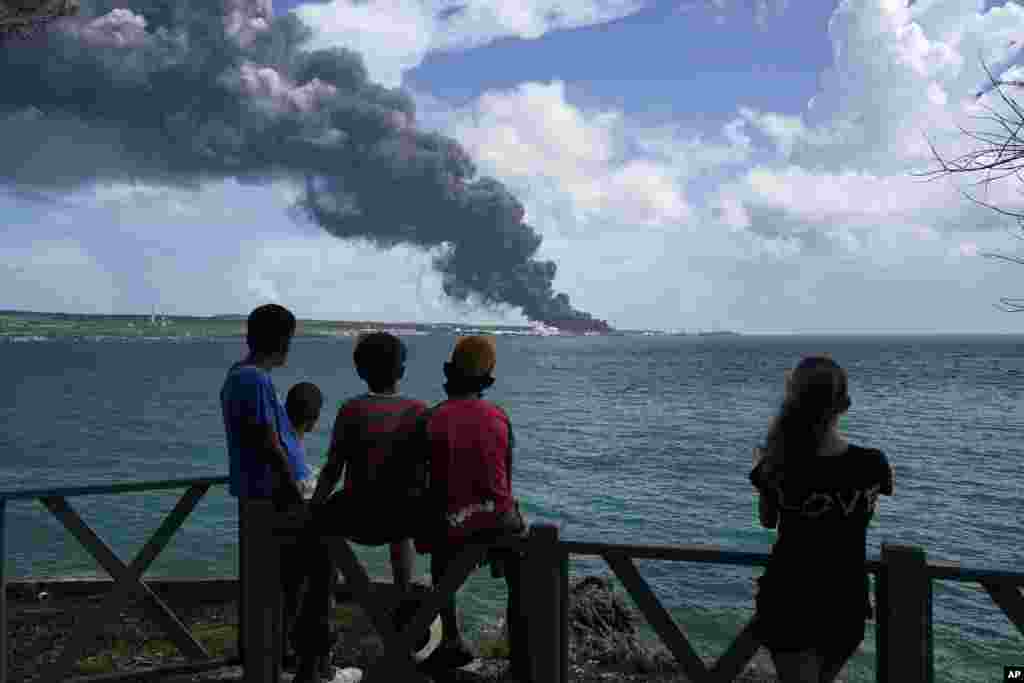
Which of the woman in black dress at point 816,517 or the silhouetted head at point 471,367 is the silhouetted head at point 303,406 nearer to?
the silhouetted head at point 471,367

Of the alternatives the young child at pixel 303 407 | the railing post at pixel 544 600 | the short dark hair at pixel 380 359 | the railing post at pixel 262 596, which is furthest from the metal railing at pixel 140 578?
the railing post at pixel 544 600

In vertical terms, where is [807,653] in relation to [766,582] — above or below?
below

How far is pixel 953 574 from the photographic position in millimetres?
3217

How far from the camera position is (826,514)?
10.1ft

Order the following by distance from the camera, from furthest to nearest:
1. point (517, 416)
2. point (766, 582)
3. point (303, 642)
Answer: point (517, 416) → point (303, 642) → point (766, 582)

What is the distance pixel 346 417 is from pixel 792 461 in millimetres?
2318

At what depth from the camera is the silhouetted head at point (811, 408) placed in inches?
121

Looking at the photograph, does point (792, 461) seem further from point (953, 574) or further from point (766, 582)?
point (953, 574)

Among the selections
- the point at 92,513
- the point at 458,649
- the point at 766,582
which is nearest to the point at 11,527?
the point at 92,513

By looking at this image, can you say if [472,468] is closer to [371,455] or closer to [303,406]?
[371,455]

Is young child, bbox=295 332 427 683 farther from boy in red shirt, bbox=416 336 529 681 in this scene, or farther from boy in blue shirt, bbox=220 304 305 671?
boy in blue shirt, bbox=220 304 305 671

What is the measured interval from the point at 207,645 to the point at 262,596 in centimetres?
269

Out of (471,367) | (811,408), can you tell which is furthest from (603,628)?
(811,408)

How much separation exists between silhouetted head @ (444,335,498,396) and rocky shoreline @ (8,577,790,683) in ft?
6.21
